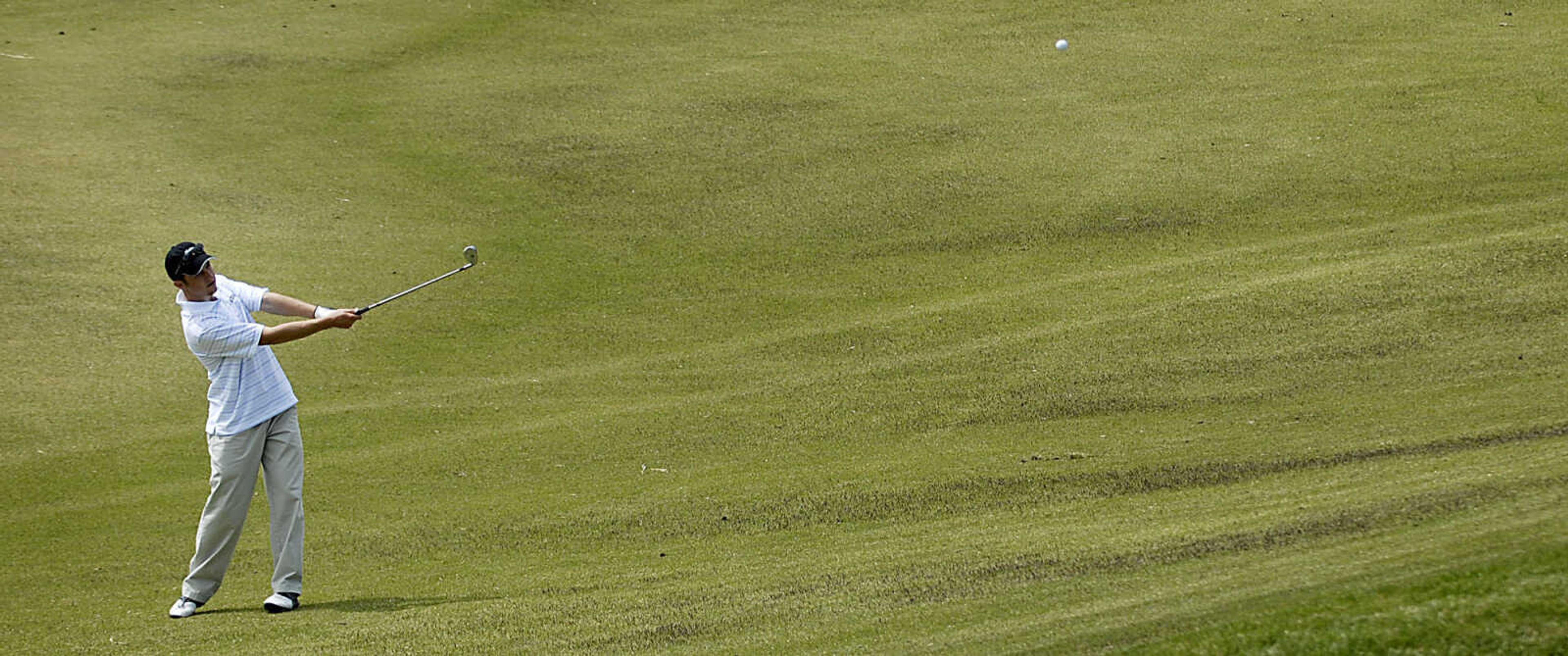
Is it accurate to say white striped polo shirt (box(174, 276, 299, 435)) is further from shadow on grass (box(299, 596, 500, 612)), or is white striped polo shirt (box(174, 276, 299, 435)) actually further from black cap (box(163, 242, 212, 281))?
shadow on grass (box(299, 596, 500, 612))

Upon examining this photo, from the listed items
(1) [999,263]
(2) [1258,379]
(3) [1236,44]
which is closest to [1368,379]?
(2) [1258,379]

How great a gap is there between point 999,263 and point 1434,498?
Result: 6641 mm

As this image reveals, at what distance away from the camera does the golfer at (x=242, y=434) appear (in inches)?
294

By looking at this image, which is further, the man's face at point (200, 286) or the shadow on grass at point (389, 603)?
the shadow on grass at point (389, 603)

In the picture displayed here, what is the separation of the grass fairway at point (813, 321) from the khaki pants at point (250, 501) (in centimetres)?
25

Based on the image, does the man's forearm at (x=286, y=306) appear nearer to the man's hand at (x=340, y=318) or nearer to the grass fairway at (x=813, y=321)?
the man's hand at (x=340, y=318)

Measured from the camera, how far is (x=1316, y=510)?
7.22 m

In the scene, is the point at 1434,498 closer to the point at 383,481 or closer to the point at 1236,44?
the point at 383,481

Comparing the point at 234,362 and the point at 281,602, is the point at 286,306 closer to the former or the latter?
the point at 234,362

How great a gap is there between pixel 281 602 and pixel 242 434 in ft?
2.82

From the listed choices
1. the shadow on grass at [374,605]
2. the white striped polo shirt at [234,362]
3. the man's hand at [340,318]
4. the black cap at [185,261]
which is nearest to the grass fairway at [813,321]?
Answer: the shadow on grass at [374,605]

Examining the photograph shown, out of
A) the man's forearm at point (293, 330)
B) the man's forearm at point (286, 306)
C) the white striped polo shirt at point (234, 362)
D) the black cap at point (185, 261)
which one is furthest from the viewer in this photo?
the man's forearm at point (286, 306)

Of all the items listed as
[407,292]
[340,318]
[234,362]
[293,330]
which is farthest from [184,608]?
[407,292]

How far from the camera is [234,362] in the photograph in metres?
7.60
